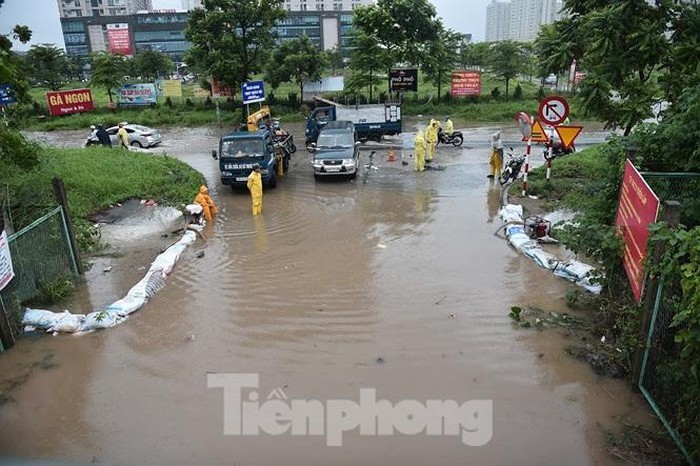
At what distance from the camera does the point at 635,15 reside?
33.7 ft

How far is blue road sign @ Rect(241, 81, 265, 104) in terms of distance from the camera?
79.4 feet

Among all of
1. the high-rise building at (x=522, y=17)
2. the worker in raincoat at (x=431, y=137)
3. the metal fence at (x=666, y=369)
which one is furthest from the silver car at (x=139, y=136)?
the high-rise building at (x=522, y=17)

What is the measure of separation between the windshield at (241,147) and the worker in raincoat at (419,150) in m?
5.10

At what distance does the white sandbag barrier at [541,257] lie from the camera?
8258mm

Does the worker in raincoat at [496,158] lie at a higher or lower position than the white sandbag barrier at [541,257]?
higher

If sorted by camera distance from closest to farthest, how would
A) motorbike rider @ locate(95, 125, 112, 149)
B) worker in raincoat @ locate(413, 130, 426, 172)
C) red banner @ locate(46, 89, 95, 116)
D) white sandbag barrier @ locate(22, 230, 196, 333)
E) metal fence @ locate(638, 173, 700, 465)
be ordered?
metal fence @ locate(638, 173, 700, 465) → white sandbag barrier @ locate(22, 230, 196, 333) → worker in raincoat @ locate(413, 130, 426, 172) → motorbike rider @ locate(95, 125, 112, 149) → red banner @ locate(46, 89, 95, 116)

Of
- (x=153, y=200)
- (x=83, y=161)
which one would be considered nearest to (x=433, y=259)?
(x=153, y=200)

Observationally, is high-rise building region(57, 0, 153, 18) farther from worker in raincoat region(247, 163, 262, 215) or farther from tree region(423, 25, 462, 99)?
worker in raincoat region(247, 163, 262, 215)

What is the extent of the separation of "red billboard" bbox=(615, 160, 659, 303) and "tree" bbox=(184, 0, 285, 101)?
2723 cm

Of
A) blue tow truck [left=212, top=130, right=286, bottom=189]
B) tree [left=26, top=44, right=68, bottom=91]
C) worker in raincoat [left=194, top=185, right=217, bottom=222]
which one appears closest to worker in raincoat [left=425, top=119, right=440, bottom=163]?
blue tow truck [left=212, top=130, right=286, bottom=189]

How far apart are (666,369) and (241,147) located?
1285 centimetres

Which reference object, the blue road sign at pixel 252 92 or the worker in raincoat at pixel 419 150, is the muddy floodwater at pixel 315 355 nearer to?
the worker in raincoat at pixel 419 150

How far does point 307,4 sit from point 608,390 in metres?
132

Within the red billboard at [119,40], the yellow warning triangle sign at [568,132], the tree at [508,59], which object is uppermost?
the red billboard at [119,40]
